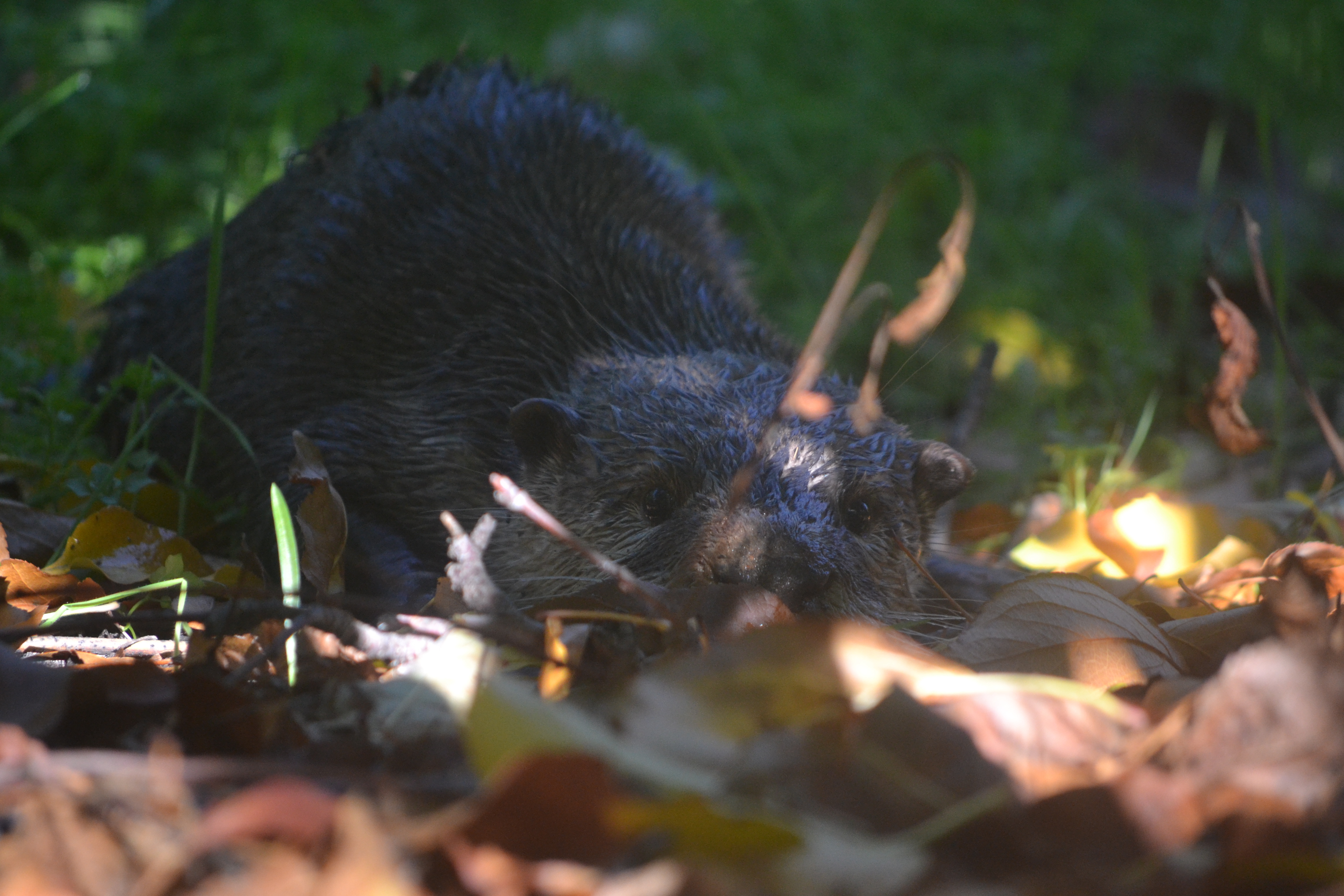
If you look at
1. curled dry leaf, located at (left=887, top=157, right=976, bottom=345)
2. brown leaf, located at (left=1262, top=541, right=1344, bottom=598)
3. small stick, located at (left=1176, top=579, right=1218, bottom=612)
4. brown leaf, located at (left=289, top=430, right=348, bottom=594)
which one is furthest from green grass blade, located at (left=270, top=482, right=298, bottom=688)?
brown leaf, located at (left=1262, top=541, right=1344, bottom=598)

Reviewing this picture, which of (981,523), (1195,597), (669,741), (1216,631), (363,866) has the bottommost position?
(981,523)

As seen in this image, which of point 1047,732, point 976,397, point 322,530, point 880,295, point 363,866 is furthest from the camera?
point 976,397

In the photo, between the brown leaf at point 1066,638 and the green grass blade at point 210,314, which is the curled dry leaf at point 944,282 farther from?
the green grass blade at point 210,314

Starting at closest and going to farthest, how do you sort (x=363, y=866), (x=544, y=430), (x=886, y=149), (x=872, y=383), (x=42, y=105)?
1. (x=363, y=866)
2. (x=872, y=383)
3. (x=544, y=430)
4. (x=42, y=105)
5. (x=886, y=149)

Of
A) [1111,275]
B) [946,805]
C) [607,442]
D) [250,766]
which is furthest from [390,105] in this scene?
[1111,275]

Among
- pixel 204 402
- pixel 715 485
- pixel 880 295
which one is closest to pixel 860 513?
pixel 715 485

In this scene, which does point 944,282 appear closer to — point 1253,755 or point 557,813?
point 1253,755
